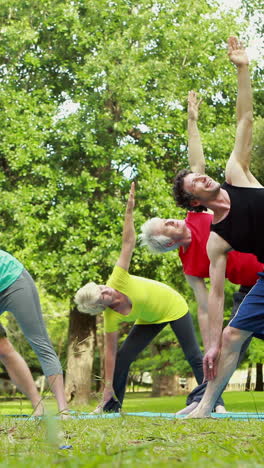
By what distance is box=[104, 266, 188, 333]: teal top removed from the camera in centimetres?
734

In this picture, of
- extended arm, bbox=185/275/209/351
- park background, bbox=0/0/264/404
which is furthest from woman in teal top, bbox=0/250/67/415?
park background, bbox=0/0/264/404

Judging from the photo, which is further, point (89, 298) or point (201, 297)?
point (201, 297)

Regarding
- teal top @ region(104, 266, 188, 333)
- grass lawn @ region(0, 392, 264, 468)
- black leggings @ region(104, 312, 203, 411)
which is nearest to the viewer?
grass lawn @ region(0, 392, 264, 468)

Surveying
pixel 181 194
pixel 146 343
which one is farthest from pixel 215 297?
pixel 146 343

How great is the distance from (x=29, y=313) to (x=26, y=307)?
64 mm

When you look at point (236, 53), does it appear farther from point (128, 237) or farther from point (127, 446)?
point (127, 446)

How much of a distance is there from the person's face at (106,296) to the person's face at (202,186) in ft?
7.52

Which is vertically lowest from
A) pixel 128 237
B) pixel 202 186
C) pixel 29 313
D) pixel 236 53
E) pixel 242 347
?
pixel 242 347

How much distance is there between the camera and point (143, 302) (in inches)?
293

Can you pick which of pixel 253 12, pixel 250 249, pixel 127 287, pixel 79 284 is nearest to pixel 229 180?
pixel 250 249

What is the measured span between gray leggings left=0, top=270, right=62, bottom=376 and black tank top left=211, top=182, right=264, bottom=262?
1.88m

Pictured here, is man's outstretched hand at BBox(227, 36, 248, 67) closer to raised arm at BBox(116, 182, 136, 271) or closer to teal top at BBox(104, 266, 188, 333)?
raised arm at BBox(116, 182, 136, 271)

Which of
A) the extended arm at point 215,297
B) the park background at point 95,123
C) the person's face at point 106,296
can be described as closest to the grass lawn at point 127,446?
the extended arm at point 215,297

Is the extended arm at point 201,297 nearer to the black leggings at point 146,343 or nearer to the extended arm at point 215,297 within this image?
the black leggings at point 146,343
